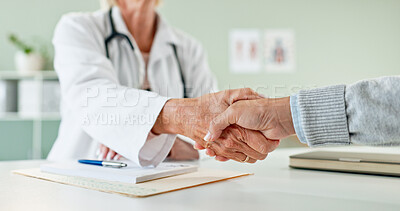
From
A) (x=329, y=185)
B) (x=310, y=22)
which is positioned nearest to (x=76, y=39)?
(x=329, y=185)

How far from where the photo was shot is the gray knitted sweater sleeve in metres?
0.60

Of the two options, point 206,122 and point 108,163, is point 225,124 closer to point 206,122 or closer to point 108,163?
point 206,122

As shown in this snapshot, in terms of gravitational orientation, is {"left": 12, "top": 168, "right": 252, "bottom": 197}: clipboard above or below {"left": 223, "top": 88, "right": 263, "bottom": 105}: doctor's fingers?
below

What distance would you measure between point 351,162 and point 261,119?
9.3 inches

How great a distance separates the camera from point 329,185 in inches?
27.4

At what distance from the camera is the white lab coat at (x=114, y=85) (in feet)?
3.00

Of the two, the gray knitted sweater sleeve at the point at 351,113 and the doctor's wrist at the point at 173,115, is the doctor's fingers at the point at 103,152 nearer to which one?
the doctor's wrist at the point at 173,115

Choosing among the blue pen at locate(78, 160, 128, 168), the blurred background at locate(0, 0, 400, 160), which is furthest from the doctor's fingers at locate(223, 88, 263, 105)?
the blurred background at locate(0, 0, 400, 160)

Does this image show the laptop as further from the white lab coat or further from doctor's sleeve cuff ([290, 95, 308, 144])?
the white lab coat

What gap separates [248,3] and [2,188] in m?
3.05

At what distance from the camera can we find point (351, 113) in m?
0.63

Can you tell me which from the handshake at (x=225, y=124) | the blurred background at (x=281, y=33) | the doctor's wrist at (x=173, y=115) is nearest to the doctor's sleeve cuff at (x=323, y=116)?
the handshake at (x=225, y=124)

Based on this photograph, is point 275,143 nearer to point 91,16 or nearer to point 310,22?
point 91,16

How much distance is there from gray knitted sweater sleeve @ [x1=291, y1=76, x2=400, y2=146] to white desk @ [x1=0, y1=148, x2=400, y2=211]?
0.31 feet
